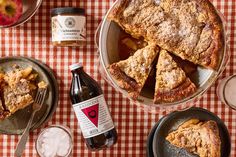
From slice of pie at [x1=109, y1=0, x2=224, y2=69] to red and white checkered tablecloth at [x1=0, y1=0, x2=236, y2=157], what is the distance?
0.18 meters

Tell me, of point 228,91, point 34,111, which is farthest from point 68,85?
point 228,91

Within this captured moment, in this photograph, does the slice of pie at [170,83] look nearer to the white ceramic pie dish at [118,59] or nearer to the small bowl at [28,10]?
the white ceramic pie dish at [118,59]

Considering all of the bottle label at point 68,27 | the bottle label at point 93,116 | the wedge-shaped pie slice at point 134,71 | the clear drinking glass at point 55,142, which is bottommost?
the clear drinking glass at point 55,142

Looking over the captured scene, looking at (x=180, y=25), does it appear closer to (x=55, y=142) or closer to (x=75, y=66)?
(x=75, y=66)

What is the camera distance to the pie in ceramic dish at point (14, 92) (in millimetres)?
1729

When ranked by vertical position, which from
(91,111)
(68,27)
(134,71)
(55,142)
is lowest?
(55,142)

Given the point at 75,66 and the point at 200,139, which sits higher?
the point at 75,66

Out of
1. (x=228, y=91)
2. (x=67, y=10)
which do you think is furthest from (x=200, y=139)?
(x=67, y=10)

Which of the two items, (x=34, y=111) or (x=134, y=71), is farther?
(x=34, y=111)

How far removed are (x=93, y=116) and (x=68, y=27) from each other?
264 mm

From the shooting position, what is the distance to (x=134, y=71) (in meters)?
1.64

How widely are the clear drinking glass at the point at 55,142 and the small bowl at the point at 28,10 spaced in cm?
32

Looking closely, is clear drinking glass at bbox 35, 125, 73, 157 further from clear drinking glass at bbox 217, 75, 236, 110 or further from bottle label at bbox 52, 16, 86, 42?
clear drinking glass at bbox 217, 75, 236, 110

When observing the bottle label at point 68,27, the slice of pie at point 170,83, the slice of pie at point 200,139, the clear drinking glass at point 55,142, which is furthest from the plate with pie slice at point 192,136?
the bottle label at point 68,27
